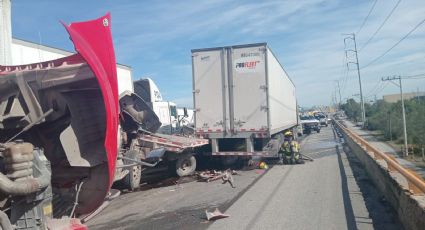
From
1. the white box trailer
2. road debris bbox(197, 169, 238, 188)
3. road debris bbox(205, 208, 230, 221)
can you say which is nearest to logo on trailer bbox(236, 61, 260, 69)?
the white box trailer

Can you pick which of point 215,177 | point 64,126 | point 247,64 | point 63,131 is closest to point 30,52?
point 247,64

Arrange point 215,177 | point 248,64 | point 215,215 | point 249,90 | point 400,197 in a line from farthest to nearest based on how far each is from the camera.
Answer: point 249,90, point 248,64, point 215,177, point 215,215, point 400,197

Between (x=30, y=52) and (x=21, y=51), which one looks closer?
(x=21, y=51)

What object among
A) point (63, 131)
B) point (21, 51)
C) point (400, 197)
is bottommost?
point (400, 197)

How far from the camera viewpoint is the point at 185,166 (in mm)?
13359

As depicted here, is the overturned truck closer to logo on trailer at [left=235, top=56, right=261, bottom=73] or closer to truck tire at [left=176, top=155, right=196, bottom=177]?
truck tire at [left=176, top=155, right=196, bottom=177]

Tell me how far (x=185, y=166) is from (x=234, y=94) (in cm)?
293

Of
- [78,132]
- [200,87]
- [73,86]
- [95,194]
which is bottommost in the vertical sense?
[95,194]

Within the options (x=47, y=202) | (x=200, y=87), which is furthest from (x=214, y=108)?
(x=47, y=202)

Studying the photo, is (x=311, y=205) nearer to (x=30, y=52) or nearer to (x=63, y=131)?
(x=63, y=131)

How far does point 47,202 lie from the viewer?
4.11 metres

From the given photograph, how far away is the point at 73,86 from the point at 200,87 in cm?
979

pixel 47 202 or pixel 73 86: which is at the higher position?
pixel 73 86

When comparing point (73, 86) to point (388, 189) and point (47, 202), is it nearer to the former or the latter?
point (47, 202)
